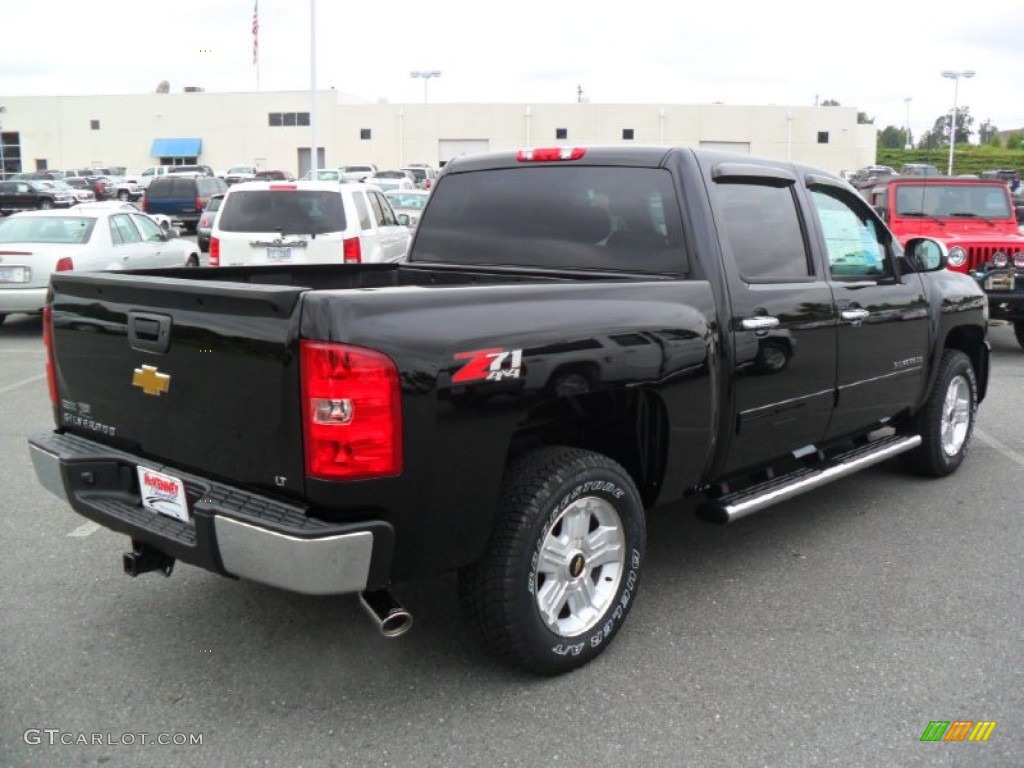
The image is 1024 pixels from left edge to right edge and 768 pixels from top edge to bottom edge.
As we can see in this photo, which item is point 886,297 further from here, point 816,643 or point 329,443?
point 329,443

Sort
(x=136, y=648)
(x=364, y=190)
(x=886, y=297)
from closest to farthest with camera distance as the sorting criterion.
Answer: (x=136, y=648) < (x=886, y=297) < (x=364, y=190)

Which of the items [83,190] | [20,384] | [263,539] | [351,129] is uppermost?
[351,129]

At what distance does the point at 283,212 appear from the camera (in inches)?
484

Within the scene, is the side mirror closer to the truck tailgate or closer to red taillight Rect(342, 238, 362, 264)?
the truck tailgate

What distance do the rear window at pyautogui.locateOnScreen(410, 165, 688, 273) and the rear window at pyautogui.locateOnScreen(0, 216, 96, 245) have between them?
28.6ft

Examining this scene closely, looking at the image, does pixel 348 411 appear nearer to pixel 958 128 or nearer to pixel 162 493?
pixel 162 493

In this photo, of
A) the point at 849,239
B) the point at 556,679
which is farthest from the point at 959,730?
the point at 849,239

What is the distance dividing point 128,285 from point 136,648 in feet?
4.66

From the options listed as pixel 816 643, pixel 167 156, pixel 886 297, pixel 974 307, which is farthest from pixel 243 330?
pixel 167 156

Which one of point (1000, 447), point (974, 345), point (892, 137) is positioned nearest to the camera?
point (974, 345)

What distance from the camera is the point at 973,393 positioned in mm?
6363

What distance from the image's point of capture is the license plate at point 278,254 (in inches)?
477

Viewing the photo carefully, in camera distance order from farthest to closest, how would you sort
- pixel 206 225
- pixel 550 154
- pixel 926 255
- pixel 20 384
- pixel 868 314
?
1. pixel 206 225
2. pixel 20 384
3. pixel 926 255
4. pixel 868 314
5. pixel 550 154

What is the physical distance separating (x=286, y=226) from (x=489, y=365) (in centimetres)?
973
